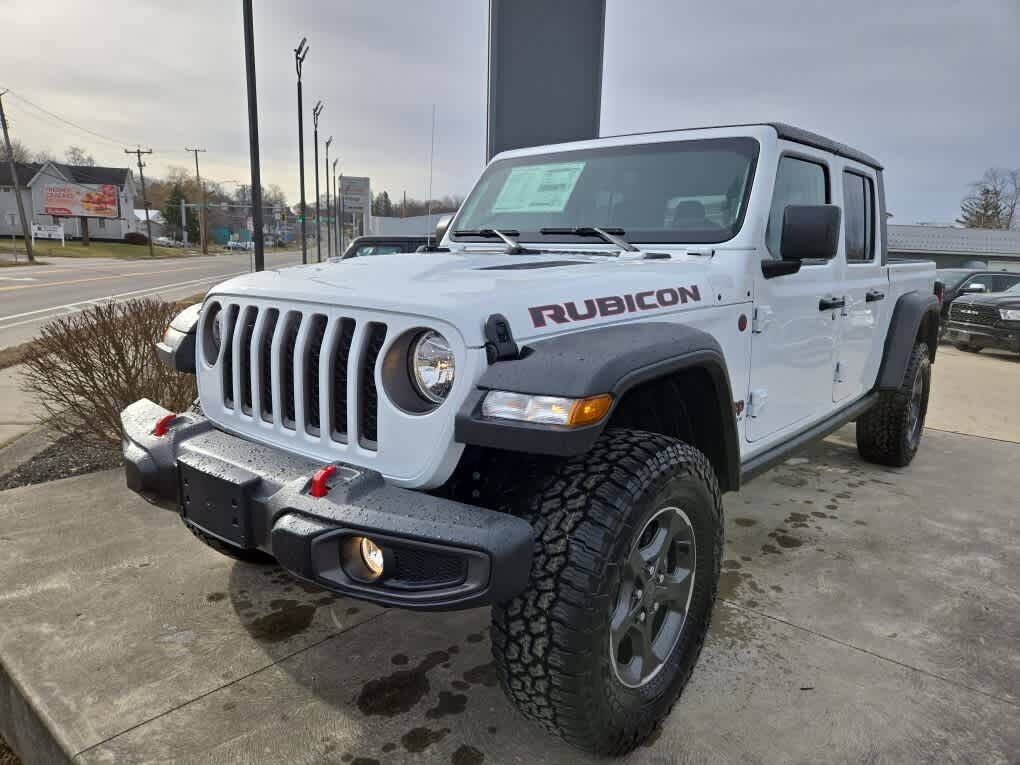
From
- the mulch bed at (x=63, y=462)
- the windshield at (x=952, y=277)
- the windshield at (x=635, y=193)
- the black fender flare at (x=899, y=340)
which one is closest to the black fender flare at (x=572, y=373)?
the windshield at (x=635, y=193)

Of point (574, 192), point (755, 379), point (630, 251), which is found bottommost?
point (755, 379)

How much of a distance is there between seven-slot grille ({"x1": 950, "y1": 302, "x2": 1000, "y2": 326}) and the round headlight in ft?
43.2

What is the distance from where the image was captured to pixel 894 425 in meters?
4.77

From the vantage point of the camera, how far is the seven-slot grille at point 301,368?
6.46 feet

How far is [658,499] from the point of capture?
1938 mm

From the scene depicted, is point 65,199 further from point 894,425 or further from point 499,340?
point 499,340

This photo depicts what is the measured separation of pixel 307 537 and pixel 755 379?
191 cm

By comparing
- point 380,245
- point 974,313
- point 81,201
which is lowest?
point 974,313

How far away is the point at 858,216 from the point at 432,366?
310 cm

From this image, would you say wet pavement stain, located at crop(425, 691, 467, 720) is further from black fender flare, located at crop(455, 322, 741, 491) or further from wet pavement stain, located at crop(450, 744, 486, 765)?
black fender flare, located at crop(455, 322, 741, 491)

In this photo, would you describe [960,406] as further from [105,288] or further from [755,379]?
[105,288]

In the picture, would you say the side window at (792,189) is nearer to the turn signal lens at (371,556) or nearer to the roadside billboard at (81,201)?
the turn signal lens at (371,556)

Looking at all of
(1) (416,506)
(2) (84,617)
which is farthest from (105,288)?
(1) (416,506)

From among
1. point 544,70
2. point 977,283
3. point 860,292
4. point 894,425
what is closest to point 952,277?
point 977,283
